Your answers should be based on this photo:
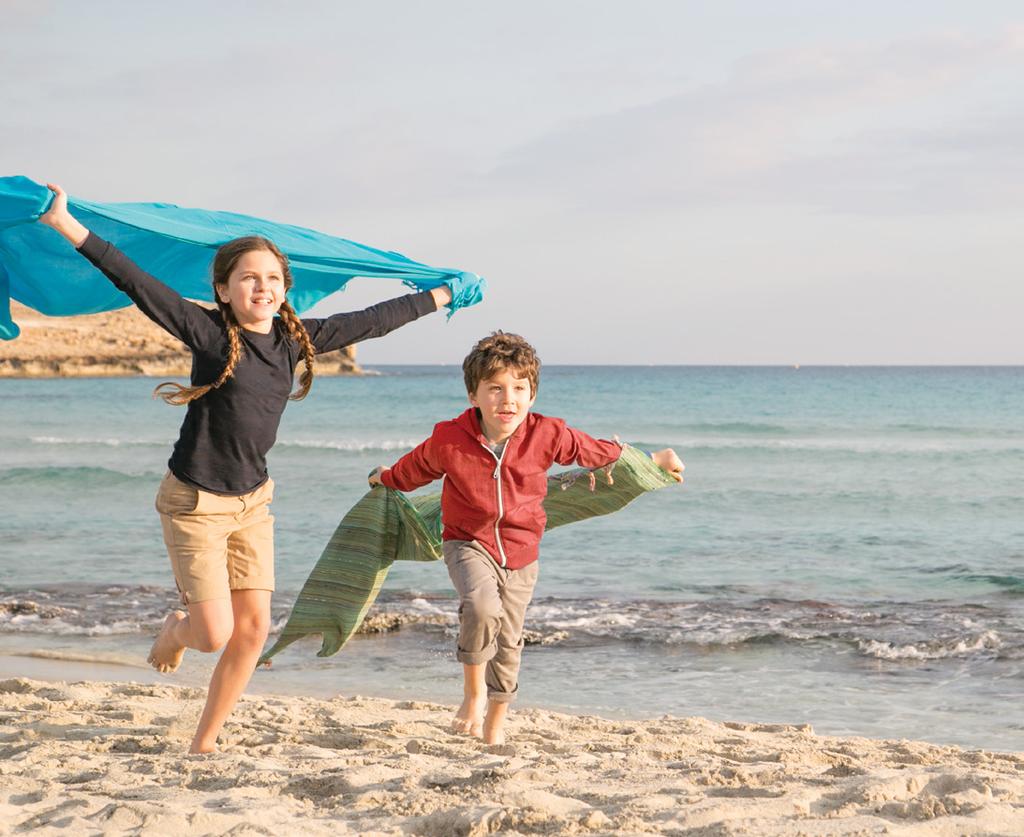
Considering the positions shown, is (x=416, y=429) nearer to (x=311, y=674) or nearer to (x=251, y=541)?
(x=311, y=674)

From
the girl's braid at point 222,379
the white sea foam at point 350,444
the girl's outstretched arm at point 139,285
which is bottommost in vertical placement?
the white sea foam at point 350,444

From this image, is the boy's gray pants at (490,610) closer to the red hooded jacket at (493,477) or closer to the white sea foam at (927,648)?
the red hooded jacket at (493,477)

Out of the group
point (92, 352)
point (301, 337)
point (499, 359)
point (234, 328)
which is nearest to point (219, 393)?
point (234, 328)

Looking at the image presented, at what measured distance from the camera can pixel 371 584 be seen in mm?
5398

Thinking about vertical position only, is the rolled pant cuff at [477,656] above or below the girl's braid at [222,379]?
below

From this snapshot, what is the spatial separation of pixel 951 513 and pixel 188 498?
13713mm

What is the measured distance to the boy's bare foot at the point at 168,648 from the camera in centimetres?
464

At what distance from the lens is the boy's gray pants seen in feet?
14.9

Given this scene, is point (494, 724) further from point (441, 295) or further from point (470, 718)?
point (441, 295)

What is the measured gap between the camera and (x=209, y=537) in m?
4.22

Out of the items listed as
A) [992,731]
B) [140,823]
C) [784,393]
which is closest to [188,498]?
[140,823]

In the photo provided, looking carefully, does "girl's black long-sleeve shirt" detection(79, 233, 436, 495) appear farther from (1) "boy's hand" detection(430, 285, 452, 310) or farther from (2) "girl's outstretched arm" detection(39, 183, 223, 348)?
(1) "boy's hand" detection(430, 285, 452, 310)

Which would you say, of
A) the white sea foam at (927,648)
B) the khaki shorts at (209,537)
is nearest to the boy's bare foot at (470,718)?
the khaki shorts at (209,537)

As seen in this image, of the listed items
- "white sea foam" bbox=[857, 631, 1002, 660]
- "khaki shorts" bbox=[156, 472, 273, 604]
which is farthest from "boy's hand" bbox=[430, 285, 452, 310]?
"white sea foam" bbox=[857, 631, 1002, 660]
